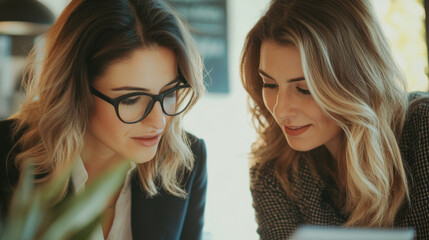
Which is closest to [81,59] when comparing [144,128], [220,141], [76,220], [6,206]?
[144,128]

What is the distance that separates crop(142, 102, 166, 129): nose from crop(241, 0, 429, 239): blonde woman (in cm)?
36

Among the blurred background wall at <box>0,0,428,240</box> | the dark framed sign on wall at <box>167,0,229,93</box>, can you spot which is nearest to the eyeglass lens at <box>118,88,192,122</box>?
the blurred background wall at <box>0,0,428,240</box>

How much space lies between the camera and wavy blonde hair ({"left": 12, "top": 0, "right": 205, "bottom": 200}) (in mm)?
1225

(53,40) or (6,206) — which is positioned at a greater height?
(53,40)

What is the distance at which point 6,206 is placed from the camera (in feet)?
4.29

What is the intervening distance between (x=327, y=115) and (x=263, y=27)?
38cm

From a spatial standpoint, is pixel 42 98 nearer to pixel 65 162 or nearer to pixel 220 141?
pixel 65 162

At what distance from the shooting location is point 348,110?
129 cm

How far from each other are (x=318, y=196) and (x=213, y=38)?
2478 millimetres

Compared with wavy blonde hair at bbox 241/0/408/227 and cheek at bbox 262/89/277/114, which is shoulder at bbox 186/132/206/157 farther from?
wavy blonde hair at bbox 241/0/408/227

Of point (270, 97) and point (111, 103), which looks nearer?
point (111, 103)

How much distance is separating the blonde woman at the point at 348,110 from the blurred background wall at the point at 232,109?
1980 millimetres

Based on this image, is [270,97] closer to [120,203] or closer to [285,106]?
[285,106]

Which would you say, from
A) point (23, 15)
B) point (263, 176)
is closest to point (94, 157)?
point (263, 176)
